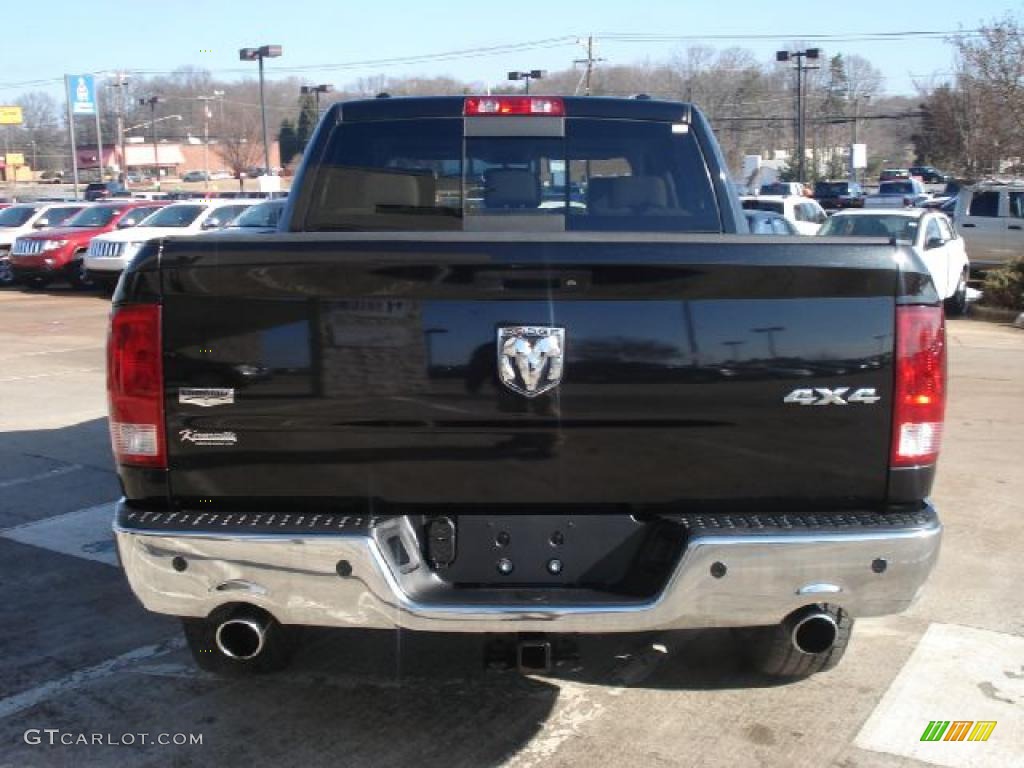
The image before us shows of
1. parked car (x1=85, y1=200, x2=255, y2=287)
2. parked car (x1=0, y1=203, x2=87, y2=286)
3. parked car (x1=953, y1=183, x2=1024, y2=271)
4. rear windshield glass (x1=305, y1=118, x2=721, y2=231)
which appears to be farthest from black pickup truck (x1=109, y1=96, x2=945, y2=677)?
parked car (x1=0, y1=203, x2=87, y2=286)

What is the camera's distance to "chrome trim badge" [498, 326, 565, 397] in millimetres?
3002

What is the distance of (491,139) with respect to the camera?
15.6 ft

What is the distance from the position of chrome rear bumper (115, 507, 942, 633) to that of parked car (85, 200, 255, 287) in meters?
18.6

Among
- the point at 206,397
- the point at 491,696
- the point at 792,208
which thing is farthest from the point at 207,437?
the point at 792,208

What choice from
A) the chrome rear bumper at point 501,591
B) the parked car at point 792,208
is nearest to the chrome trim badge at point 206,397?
the chrome rear bumper at point 501,591

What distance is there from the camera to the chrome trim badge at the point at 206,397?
10.0ft

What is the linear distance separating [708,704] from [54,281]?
23.6 meters

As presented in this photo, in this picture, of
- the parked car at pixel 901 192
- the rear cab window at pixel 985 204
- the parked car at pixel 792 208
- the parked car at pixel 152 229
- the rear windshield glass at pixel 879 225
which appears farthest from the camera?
the parked car at pixel 901 192

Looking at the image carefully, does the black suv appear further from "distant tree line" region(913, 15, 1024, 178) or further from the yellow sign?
"distant tree line" region(913, 15, 1024, 178)

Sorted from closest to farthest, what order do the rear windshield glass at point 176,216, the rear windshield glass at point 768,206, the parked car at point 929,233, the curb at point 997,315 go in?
1. the parked car at point 929,233
2. the curb at point 997,315
3. the rear windshield glass at point 768,206
4. the rear windshield glass at point 176,216

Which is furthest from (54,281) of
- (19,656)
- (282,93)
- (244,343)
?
(282,93)

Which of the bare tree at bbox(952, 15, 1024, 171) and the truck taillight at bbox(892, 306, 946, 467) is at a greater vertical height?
the bare tree at bbox(952, 15, 1024, 171)

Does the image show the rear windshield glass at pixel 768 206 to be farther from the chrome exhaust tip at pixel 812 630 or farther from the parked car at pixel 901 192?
the parked car at pixel 901 192

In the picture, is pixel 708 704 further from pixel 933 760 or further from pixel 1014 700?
pixel 1014 700
